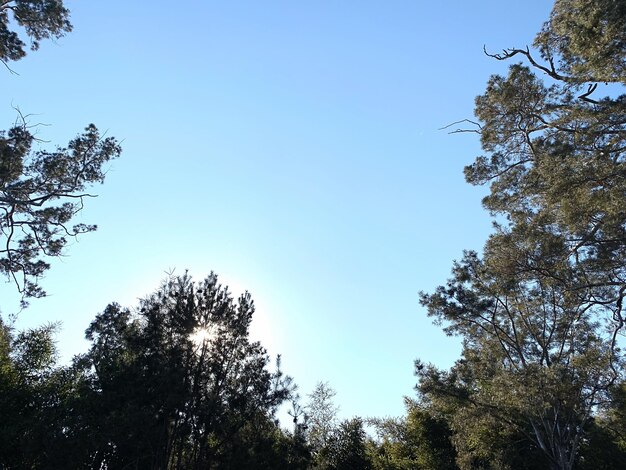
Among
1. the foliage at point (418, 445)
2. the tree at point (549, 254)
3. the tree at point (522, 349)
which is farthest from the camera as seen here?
the foliage at point (418, 445)

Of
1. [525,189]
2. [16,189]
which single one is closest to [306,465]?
[525,189]

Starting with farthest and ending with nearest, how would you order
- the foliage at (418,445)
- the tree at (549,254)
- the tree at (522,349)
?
the foliage at (418,445) < the tree at (522,349) < the tree at (549,254)

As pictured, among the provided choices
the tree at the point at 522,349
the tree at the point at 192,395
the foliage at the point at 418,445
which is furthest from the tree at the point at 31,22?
the foliage at the point at 418,445

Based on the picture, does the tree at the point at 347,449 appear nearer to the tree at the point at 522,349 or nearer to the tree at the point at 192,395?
the tree at the point at 522,349

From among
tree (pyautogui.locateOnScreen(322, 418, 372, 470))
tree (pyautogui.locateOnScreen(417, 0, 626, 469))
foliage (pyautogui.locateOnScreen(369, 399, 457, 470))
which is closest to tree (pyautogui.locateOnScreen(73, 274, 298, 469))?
tree (pyautogui.locateOnScreen(417, 0, 626, 469))

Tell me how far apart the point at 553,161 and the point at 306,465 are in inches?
433

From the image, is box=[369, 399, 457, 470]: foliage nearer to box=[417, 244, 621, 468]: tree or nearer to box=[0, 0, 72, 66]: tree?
box=[417, 244, 621, 468]: tree

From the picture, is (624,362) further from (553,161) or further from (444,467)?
(444,467)

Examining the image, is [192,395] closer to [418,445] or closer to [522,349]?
[522,349]

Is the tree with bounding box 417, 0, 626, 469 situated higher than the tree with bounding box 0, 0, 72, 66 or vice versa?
the tree with bounding box 0, 0, 72, 66

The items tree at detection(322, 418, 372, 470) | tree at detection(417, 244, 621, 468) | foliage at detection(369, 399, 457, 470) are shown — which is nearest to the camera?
tree at detection(417, 244, 621, 468)

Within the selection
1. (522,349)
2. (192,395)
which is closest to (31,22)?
(192,395)

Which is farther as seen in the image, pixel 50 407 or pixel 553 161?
pixel 50 407

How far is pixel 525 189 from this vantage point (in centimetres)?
1317
